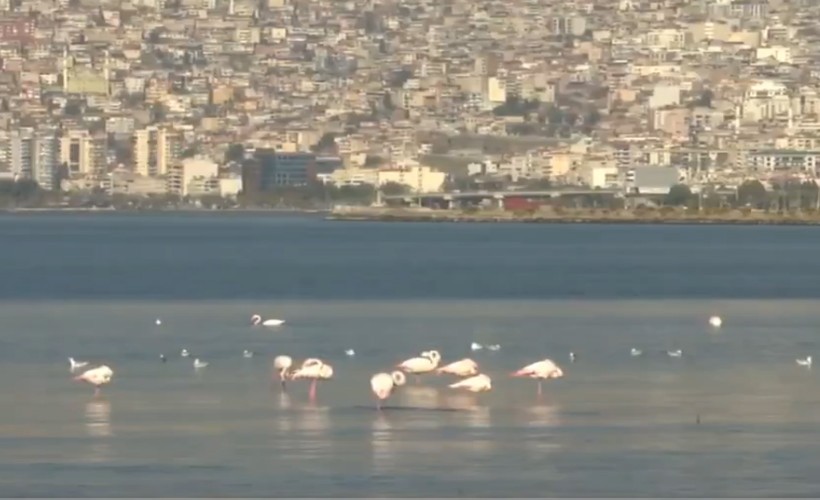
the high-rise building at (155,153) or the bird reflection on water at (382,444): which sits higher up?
the bird reflection on water at (382,444)

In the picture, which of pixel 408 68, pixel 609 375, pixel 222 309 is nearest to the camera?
pixel 609 375

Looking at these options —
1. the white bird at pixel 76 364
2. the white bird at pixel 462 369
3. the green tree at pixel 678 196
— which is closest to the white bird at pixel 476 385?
the white bird at pixel 462 369

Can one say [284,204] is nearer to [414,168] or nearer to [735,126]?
[414,168]

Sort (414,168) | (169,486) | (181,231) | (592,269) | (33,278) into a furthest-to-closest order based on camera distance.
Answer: (414,168)
(181,231)
(592,269)
(33,278)
(169,486)

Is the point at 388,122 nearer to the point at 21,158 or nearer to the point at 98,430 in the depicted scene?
the point at 21,158

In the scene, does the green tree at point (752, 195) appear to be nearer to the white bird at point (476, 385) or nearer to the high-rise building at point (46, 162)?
the high-rise building at point (46, 162)

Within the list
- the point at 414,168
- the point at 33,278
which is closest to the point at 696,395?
the point at 33,278

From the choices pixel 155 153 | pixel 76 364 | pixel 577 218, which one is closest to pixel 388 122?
pixel 155 153
